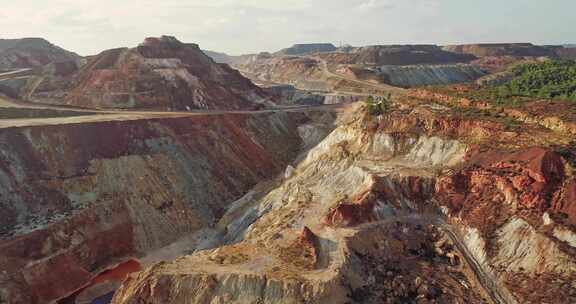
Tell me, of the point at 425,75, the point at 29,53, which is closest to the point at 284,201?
the point at 425,75

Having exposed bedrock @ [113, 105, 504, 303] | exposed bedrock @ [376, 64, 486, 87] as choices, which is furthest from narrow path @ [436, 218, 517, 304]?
exposed bedrock @ [376, 64, 486, 87]

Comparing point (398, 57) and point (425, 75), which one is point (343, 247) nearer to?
point (425, 75)

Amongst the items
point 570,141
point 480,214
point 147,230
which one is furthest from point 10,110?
point 570,141

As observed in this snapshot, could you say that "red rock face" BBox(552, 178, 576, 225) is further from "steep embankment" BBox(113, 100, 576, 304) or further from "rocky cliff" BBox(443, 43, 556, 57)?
"rocky cliff" BBox(443, 43, 556, 57)

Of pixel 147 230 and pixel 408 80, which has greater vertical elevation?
pixel 408 80

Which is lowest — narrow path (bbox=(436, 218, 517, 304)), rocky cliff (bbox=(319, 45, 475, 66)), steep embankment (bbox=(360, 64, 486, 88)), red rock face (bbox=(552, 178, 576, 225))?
narrow path (bbox=(436, 218, 517, 304))

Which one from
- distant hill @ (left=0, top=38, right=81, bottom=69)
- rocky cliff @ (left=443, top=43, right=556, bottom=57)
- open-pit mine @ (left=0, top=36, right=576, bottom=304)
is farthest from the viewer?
rocky cliff @ (left=443, top=43, right=556, bottom=57)

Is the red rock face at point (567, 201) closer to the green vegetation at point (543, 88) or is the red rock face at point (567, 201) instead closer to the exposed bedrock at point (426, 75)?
the green vegetation at point (543, 88)

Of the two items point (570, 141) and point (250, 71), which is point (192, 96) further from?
point (250, 71)
